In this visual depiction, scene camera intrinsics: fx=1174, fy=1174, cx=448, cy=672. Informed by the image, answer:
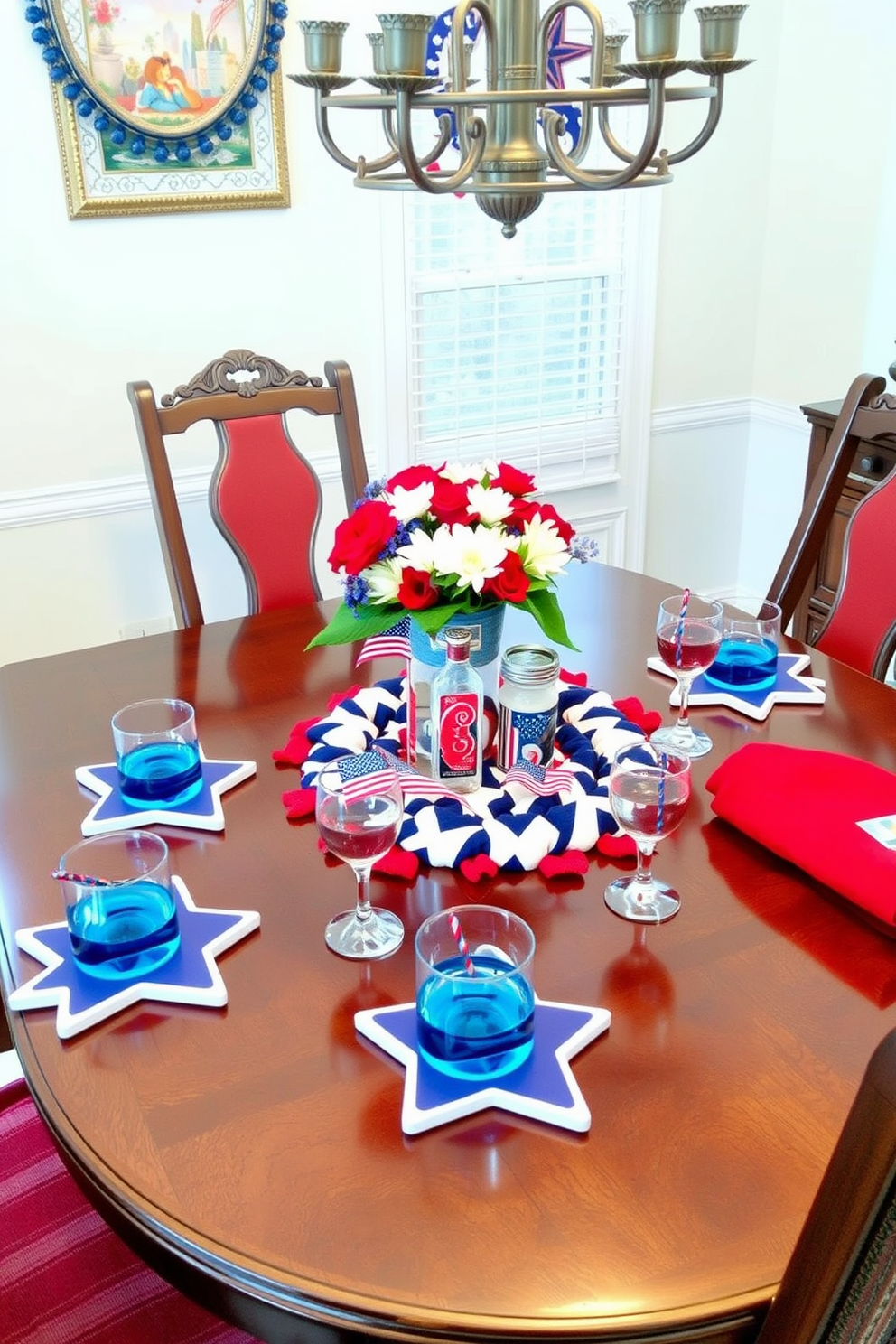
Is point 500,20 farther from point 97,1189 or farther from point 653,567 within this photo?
point 653,567

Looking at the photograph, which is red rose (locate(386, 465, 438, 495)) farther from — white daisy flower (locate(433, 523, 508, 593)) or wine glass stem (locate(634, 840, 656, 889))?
wine glass stem (locate(634, 840, 656, 889))

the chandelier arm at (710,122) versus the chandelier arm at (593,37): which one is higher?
the chandelier arm at (593,37)

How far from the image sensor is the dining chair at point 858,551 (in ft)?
6.79

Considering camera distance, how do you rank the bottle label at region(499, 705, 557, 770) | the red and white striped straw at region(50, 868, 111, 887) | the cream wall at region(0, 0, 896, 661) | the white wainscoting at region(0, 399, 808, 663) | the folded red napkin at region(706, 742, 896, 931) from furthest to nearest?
the white wainscoting at region(0, 399, 808, 663) → the cream wall at region(0, 0, 896, 661) → the bottle label at region(499, 705, 557, 770) → the folded red napkin at region(706, 742, 896, 931) → the red and white striped straw at region(50, 868, 111, 887)

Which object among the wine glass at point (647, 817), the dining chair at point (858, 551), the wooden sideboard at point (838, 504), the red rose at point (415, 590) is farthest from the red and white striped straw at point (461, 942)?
the wooden sideboard at point (838, 504)

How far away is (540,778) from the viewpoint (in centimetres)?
152

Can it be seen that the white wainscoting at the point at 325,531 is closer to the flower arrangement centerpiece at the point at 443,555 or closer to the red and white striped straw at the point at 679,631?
the flower arrangement centerpiece at the point at 443,555

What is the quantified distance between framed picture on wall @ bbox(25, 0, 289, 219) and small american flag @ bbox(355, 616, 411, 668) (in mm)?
1476

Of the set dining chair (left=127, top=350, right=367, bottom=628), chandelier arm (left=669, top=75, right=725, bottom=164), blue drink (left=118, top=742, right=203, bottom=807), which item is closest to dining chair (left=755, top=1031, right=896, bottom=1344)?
blue drink (left=118, top=742, right=203, bottom=807)

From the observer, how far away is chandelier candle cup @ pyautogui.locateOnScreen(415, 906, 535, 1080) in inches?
42.7

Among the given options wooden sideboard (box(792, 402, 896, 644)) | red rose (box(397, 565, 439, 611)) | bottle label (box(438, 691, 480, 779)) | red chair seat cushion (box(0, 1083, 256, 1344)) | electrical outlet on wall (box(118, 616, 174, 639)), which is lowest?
electrical outlet on wall (box(118, 616, 174, 639))

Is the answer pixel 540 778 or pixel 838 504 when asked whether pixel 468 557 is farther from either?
pixel 838 504

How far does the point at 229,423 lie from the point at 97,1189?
5.39 ft

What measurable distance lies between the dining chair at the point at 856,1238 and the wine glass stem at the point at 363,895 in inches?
24.3
